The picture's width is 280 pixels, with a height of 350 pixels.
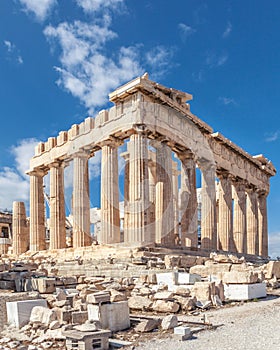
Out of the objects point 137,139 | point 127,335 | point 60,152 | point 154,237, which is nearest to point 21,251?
point 60,152

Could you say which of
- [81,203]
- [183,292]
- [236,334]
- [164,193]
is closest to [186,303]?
[183,292]

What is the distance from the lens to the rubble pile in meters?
7.55

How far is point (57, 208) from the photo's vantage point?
92.4 feet

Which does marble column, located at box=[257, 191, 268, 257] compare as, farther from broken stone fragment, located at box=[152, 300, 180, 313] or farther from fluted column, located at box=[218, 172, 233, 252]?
broken stone fragment, located at box=[152, 300, 180, 313]

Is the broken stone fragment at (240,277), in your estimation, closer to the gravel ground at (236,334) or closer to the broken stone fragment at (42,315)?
the gravel ground at (236,334)

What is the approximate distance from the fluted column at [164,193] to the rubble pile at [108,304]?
8519mm

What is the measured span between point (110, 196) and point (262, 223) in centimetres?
1916

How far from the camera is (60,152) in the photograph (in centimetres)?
2767

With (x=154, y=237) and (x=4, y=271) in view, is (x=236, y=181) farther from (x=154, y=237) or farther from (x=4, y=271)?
(x=4, y=271)

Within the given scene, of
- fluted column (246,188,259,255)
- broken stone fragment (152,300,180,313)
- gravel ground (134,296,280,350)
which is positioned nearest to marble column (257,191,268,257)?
fluted column (246,188,259,255)

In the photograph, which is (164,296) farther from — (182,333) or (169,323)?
(182,333)

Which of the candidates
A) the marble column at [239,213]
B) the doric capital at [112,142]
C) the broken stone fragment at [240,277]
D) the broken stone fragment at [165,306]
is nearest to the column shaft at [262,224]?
the marble column at [239,213]

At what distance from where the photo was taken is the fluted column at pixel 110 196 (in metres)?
22.7

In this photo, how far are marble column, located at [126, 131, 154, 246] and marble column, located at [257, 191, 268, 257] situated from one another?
18.4m
